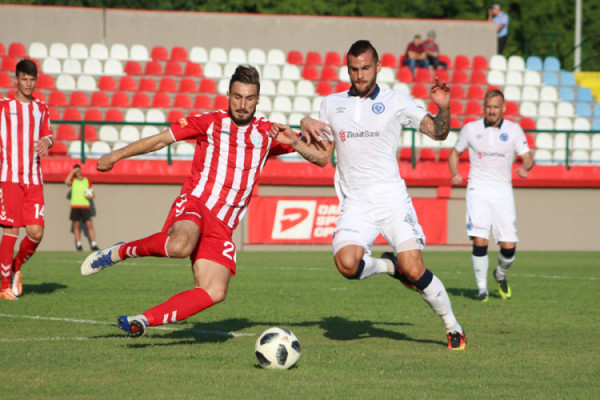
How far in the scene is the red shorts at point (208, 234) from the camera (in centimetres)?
693

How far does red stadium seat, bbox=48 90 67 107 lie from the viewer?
77.1ft

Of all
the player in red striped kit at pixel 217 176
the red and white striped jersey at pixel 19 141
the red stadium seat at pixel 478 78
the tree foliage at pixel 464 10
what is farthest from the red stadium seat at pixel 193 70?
the player in red striped kit at pixel 217 176

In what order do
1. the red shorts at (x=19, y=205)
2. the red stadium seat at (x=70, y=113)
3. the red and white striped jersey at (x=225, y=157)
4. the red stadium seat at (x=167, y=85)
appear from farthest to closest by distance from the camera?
1. the red stadium seat at (x=167, y=85)
2. the red stadium seat at (x=70, y=113)
3. the red shorts at (x=19, y=205)
4. the red and white striped jersey at (x=225, y=157)

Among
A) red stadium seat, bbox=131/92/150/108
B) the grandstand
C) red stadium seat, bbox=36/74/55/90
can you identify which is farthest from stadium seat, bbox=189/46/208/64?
red stadium seat, bbox=36/74/55/90

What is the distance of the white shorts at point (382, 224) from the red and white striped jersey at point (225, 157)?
0.72 m

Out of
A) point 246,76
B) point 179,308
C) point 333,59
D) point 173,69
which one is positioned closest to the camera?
point 179,308

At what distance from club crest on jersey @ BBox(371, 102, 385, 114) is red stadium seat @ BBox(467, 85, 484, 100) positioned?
19.8m

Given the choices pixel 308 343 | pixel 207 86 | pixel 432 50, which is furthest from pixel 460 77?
pixel 308 343

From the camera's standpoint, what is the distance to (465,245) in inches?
821

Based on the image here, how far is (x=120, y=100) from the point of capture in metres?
23.9

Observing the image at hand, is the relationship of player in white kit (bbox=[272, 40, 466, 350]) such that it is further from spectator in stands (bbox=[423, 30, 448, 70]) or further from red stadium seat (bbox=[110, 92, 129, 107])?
spectator in stands (bbox=[423, 30, 448, 70])

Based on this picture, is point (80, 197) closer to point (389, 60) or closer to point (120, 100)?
point (120, 100)

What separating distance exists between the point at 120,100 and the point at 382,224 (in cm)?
1789

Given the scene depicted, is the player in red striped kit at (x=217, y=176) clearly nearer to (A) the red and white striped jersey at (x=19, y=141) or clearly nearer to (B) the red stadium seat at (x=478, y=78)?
(A) the red and white striped jersey at (x=19, y=141)
